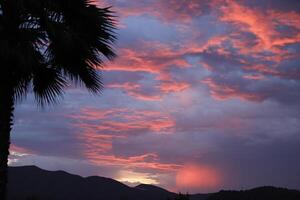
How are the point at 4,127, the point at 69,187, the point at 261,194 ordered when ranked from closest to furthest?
the point at 4,127 < the point at 261,194 < the point at 69,187

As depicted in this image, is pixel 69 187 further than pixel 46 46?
Yes

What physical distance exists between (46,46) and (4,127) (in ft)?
7.30

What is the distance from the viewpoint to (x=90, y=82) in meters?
13.5

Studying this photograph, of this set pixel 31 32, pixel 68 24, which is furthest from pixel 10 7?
pixel 68 24

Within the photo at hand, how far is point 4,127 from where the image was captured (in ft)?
39.9

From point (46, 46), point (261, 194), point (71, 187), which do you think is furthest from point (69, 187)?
point (46, 46)

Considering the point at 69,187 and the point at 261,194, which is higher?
the point at 69,187

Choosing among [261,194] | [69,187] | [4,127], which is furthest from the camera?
[69,187]

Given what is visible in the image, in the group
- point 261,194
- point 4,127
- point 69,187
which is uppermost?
point 69,187

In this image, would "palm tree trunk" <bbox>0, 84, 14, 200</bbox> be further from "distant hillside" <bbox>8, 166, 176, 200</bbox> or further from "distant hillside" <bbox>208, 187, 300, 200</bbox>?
"distant hillside" <bbox>8, 166, 176, 200</bbox>

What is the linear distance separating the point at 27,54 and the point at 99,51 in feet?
7.31

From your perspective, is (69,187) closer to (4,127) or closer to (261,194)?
(261,194)

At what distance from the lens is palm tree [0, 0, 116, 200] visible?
12.0m

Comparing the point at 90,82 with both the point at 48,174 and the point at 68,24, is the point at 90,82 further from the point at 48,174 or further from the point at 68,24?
the point at 48,174
